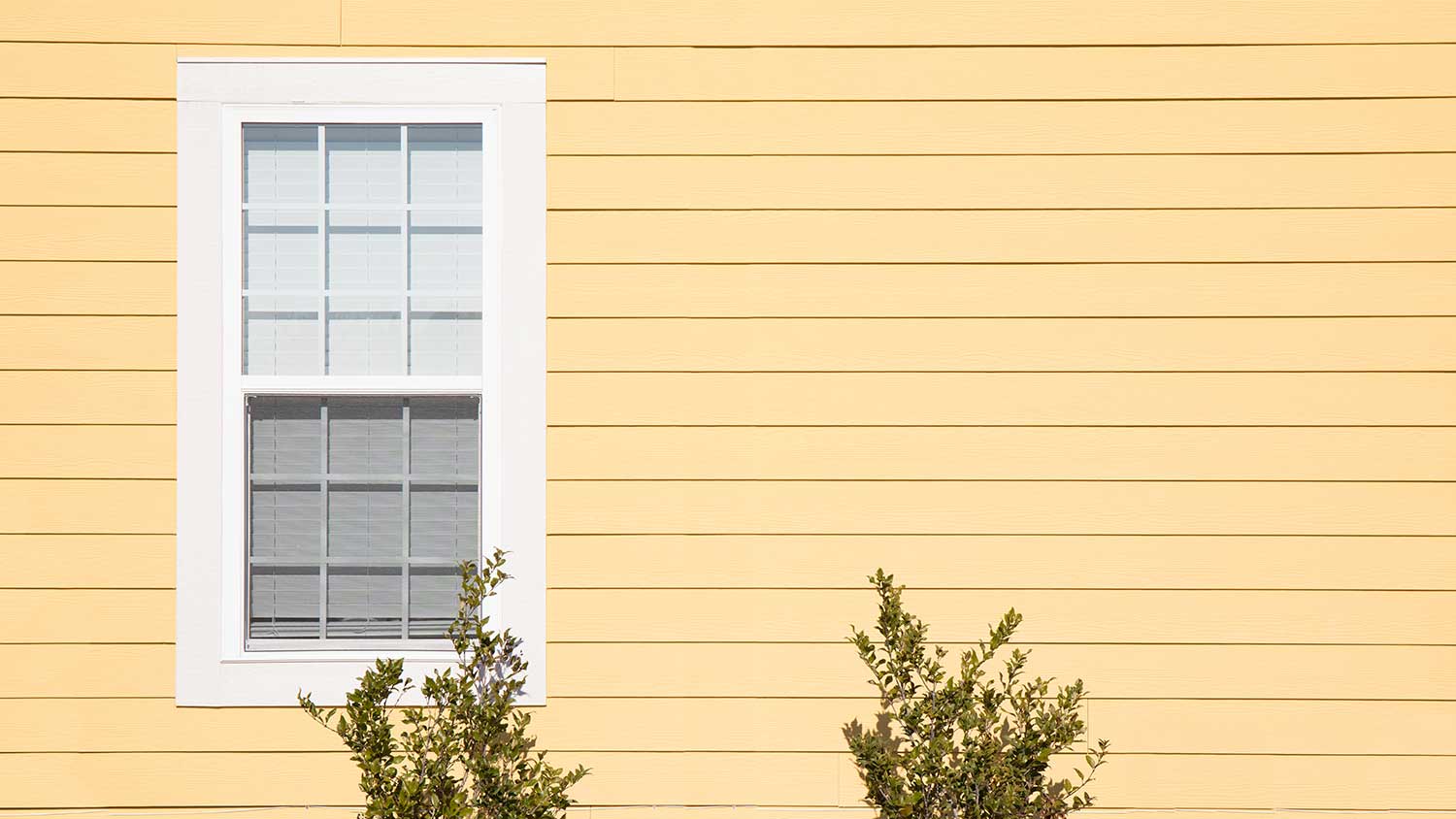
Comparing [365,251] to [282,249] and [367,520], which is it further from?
[367,520]

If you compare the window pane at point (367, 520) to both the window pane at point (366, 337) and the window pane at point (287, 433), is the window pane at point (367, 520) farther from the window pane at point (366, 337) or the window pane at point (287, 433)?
the window pane at point (366, 337)

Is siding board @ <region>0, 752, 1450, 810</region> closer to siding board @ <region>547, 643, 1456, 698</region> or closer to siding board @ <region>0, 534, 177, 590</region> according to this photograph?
siding board @ <region>547, 643, 1456, 698</region>

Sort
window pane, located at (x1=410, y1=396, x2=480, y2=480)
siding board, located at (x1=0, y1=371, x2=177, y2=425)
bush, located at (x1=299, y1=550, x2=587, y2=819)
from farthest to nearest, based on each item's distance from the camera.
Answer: window pane, located at (x1=410, y1=396, x2=480, y2=480) → siding board, located at (x1=0, y1=371, x2=177, y2=425) → bush, located at (x1=299, y1=550, x2=587, y2=819)

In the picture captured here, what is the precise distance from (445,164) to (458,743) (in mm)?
1498

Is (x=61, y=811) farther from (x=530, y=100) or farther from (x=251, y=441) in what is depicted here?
(x=530, y=100)

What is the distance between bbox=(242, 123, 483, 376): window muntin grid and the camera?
282 centimetres

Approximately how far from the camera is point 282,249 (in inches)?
111

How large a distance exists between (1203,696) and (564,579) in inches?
66.5

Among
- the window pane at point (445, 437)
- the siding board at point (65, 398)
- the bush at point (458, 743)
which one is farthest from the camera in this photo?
the window pane at point (445, 437)

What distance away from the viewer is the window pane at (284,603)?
2.83 meters

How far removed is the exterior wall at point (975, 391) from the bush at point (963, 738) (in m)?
0.15

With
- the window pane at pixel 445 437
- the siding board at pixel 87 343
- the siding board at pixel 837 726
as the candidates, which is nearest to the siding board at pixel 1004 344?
the window pane at pixel 445 437

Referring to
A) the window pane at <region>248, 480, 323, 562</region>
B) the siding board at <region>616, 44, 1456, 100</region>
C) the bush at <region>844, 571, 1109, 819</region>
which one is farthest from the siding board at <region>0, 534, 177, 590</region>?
the bush at <region>844, 571, 1109, 819</region>

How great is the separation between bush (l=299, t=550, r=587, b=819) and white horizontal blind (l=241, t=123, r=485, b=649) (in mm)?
238
